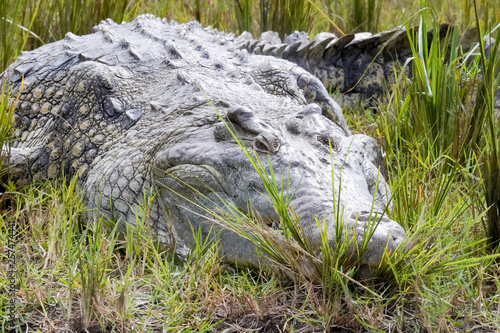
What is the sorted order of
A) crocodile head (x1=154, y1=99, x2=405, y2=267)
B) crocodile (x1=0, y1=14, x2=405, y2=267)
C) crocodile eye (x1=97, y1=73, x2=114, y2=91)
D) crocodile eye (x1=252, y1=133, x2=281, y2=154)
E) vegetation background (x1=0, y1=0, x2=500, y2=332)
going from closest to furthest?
1. vegetation background (x1=0, y1=0, x2=500, y2=332)
2. crocodile head (x1=154, y1=99, x2=405, y2=267)
3. crocodile (x1=0, y1=14, x2=405, y2=267)
4. crocodile eye (x1=252, y1=133, x2=281, y2=154)
5. crocodile eye (x1=97, y1=73, x2=114, y2=91)

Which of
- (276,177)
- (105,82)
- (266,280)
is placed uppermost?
(105,82)

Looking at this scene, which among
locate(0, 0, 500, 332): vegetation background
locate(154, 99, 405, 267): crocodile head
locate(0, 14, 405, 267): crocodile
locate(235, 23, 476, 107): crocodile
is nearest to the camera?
locate(0, 0, 500, 332): vegetation background

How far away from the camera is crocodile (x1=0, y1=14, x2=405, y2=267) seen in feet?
8.00

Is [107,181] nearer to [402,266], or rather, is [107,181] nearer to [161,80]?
[161,80]

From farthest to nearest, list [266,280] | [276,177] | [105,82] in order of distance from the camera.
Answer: [105,82] < [276,177] < [266,280]

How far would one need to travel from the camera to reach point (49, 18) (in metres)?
5.13

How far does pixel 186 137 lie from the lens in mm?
2918

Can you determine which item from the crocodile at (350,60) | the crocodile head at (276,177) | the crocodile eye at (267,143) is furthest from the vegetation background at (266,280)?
the crocodile at (350,60)

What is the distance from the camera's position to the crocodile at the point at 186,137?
244 centimetres

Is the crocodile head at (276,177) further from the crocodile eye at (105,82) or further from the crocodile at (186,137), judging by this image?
the crocodile eye at (105,82)

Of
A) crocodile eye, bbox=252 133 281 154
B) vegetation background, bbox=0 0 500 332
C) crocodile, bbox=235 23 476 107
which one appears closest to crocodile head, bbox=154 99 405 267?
crocodile eye, bbox=252 133 281 154

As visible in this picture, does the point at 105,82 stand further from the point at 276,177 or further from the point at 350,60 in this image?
the point at 350,60

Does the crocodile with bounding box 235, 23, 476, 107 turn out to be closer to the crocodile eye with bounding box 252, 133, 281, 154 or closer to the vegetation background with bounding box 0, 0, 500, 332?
the vegetation background with bounding box 0, 0, 500, 332

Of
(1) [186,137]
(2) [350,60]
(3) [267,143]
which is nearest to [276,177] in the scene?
(3) [267,143]
